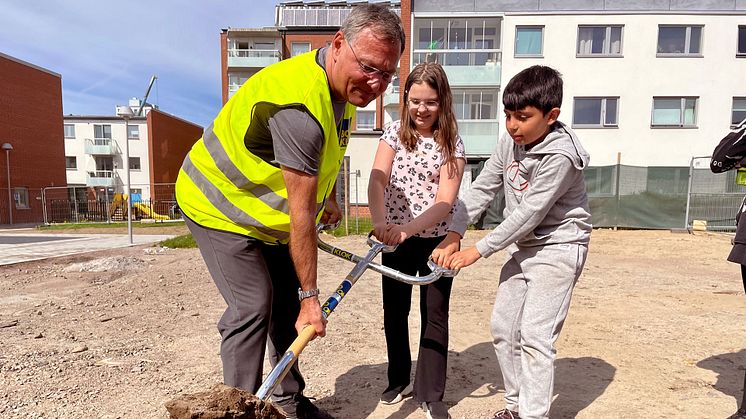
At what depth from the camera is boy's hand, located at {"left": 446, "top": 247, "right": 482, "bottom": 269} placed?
7.00 ft

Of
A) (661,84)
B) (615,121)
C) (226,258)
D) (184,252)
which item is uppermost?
(661,84)

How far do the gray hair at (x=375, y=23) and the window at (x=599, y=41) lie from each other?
799 inches

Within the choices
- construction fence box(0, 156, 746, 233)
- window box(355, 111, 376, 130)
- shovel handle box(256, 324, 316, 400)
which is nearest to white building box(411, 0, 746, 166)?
construction fence box(0, 156, 746, 233)

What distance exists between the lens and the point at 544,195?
6.55 ft

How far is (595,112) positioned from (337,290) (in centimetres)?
2001

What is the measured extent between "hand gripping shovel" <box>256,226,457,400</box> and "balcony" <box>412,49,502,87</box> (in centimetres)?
1823

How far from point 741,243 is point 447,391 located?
189 cm

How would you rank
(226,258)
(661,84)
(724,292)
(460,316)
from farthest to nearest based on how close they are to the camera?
(661,84)
(724,292)
(460,316)
(226,258)

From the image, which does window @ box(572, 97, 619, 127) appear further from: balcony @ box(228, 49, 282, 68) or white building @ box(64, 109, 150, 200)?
white building @ box(64, 109, 150, 200)

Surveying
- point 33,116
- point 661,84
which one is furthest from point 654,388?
point 33,116

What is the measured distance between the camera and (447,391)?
2.85 meters

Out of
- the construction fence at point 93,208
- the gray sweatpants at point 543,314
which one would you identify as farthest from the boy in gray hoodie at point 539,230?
the construction fence at point 93,208

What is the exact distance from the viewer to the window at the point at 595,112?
18609 mm

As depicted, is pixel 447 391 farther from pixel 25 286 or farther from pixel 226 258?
pixel 25 286
